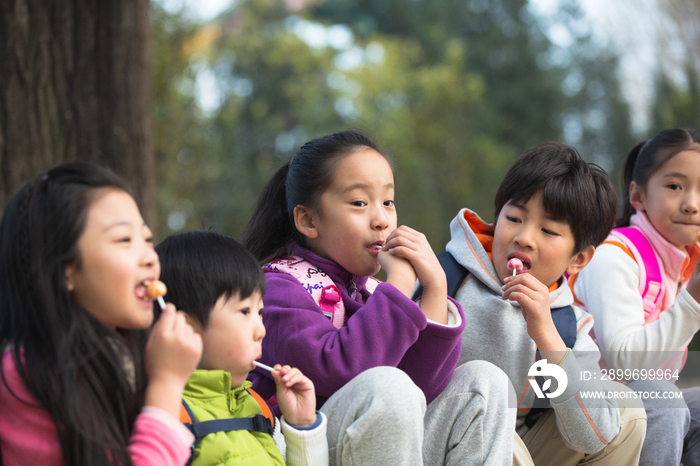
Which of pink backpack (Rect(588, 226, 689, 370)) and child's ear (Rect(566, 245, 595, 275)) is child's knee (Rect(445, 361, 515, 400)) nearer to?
child's ear (Rect(566, 245, 595, 275))

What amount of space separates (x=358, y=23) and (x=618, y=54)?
22.4 feet

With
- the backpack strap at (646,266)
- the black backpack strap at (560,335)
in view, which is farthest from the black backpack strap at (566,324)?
the backpack strap at (646,266)

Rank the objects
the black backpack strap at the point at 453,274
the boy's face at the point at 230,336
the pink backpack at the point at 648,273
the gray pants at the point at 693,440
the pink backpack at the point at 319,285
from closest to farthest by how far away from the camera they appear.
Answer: the boy's face at the point at 230,336
the pink backpack at the point at 319,285
the black backpack strap at the point at 453,274
the gray pants at the point at 693,440
the pink backpack at the point at 648,273

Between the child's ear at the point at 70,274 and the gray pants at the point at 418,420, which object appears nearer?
the child's ear at the point at 70,274

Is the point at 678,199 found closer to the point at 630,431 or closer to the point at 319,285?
the point at 630,431

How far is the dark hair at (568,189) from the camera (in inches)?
85.1

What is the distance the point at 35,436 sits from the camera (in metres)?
1.15

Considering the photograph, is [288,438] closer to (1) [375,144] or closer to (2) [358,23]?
(1) [375,144]

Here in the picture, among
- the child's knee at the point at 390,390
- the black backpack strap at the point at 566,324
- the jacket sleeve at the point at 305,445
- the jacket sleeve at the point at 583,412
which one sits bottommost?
the jacket sleeve at the point at 583,412

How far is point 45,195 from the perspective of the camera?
1.23 m

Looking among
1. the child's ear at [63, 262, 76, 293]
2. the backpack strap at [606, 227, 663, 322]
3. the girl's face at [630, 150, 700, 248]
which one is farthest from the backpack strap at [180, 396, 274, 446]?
the girl's face at [630, 150, 700, 248]

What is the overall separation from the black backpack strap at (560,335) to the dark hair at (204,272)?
1.06 meters

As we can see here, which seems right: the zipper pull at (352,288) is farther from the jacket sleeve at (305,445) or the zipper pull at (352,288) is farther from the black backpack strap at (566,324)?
the black backpack strap at (566,324)

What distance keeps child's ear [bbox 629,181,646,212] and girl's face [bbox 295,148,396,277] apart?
4.11 ft
